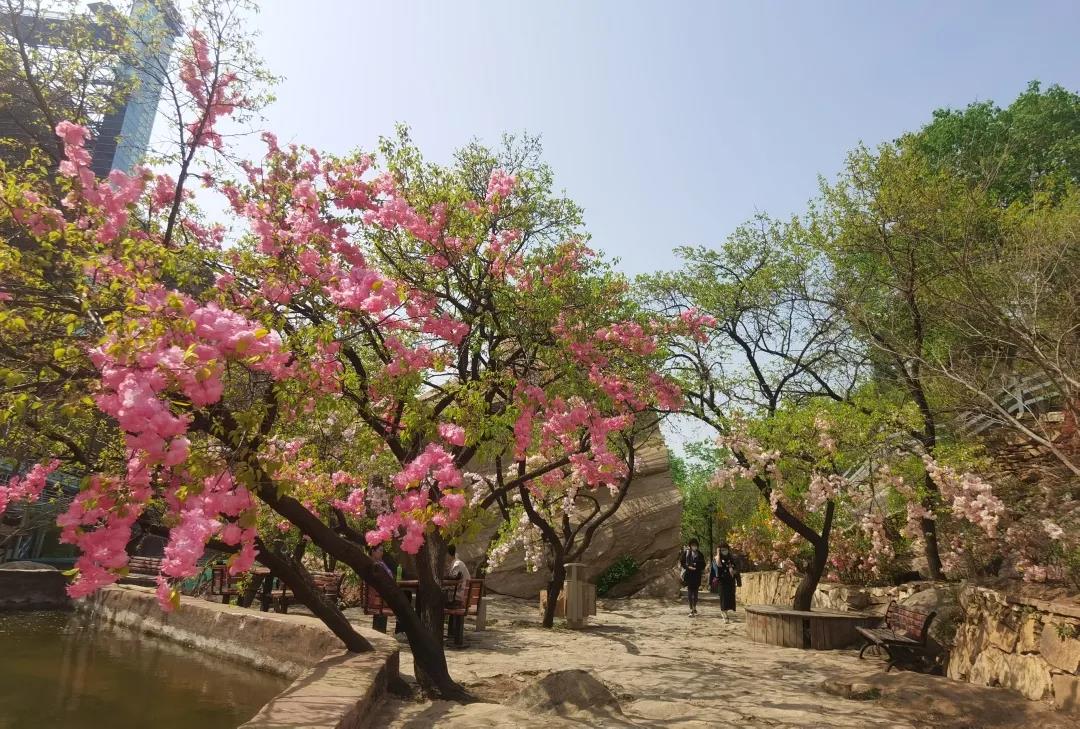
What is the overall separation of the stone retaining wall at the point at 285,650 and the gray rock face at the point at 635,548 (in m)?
12.4

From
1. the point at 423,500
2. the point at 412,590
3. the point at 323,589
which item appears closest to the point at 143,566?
the point at 323,589

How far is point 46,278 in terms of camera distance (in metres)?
4.72

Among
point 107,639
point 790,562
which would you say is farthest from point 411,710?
point 790,562

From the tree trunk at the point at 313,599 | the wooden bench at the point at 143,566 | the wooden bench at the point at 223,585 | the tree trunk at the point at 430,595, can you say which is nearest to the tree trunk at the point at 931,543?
the tree trunk at the point at 430,595

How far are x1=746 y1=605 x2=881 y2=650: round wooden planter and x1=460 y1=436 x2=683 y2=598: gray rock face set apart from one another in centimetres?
1022

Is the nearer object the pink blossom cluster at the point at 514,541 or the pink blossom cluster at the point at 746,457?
the pink blossom cluster at the point at 746,457

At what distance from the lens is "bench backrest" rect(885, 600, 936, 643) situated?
8375mm

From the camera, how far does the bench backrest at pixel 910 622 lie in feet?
27.5

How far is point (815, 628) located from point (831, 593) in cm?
367

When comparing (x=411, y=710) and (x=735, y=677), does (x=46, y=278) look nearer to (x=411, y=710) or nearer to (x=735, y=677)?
(x=411, y=710)

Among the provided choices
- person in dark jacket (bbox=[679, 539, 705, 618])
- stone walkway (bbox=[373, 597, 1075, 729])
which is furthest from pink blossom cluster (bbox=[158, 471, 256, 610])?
person in dark jacket (bbox=[679, 539, 705, 618])

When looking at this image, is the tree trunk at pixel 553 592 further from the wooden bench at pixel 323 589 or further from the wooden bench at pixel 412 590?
the wooden bench at pixel 323 589

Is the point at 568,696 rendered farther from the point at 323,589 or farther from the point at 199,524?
the point at 323,589

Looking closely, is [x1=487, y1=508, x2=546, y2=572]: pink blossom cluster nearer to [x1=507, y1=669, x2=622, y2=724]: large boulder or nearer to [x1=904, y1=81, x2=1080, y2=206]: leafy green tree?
[x1=507, y1=669, x2=622, y2=724]: large boulder
